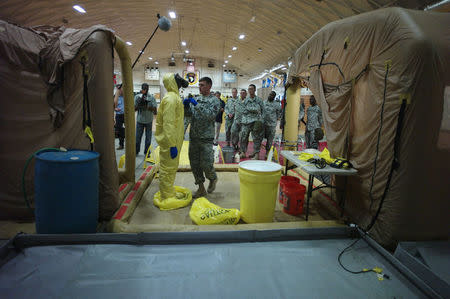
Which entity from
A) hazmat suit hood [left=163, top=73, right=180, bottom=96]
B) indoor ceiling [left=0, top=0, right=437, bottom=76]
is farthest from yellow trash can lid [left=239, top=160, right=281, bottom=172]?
indoor ceiling [left=0, top=0, right=437, bottom=76]

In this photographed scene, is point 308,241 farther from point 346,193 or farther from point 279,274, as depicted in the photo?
point 346,193

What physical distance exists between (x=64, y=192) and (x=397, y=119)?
10.6 feet

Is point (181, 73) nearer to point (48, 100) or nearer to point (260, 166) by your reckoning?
point (48, 100)

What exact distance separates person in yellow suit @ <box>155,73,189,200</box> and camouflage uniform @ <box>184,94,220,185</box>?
27 centimetres

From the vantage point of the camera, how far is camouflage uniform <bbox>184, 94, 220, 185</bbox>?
3307 mm

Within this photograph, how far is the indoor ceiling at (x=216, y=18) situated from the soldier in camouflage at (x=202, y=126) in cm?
611

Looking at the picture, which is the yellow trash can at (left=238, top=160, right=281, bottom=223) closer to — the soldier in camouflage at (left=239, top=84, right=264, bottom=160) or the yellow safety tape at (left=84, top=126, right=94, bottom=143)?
the yellow safety tape at (left=84, top=126, right=94, bottom=143)

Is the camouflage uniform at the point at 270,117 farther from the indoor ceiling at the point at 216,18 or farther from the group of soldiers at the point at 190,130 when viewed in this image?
the indoor ceiling at the point at 216,18

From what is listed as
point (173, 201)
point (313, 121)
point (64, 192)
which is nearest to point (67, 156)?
point (64, 192)

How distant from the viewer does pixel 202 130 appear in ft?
10.9

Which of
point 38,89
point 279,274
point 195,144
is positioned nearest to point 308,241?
point 279,274

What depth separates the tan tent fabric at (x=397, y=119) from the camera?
2.09 m

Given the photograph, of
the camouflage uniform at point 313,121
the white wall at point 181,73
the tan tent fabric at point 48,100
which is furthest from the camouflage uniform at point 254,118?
the white wall at point 181,73

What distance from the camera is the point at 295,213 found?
3053 millimetres
